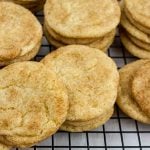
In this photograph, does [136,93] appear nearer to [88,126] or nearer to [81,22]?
[88,126]

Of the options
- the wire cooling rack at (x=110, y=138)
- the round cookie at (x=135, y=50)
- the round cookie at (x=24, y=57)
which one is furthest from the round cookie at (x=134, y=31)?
the round cookie at (x=24, y=57)

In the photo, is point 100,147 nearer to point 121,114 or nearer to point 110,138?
point 110,138

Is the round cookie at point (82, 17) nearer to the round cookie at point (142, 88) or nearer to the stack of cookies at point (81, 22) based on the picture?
the stack of cookies at point (81, 22)

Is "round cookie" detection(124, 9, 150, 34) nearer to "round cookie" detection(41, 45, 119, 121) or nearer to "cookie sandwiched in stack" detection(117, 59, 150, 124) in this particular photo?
"cookie sandwiched in stack" detection(117, 59, 150, 124)

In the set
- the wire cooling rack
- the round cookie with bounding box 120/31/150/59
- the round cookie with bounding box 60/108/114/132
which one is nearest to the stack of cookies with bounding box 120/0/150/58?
the round cookie with bounding box 120/31/150/59

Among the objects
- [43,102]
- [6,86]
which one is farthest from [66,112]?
[6,86]

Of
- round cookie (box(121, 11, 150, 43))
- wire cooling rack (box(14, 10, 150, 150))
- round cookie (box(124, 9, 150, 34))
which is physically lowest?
wire cooling rack (box(14, 10, 150, 150))
